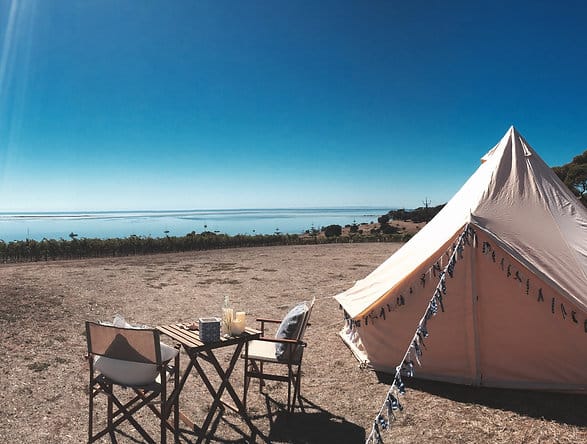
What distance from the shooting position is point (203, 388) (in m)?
5.02

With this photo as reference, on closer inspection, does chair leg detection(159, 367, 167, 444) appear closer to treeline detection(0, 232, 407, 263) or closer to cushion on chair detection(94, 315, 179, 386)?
cushion on chair detection(94, 315, 179, 386)

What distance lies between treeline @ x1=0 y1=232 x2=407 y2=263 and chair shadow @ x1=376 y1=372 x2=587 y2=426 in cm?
1840

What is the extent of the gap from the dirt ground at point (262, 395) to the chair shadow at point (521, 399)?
1 centimetres

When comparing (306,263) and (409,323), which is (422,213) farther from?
(409,323)

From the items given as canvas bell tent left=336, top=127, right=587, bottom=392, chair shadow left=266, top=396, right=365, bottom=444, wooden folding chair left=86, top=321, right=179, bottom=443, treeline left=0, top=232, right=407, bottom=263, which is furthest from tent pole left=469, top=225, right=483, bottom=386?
treeline left=0, top=232, right=407, bottom=263

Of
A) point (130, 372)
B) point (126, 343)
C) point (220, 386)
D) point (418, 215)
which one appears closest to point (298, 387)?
point (220, 386)

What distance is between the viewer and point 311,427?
158 inches

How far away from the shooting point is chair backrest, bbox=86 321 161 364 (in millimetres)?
3143

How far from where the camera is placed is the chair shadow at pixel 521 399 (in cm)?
414

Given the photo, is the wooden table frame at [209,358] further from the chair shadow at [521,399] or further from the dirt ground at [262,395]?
the chair shadow at [521,399]

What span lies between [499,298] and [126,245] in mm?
19308

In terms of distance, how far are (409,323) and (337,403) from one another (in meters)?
1.41

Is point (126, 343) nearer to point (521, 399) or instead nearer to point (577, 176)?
point (521, 399)

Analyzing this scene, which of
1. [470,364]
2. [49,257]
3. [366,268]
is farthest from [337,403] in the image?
[49,257]
